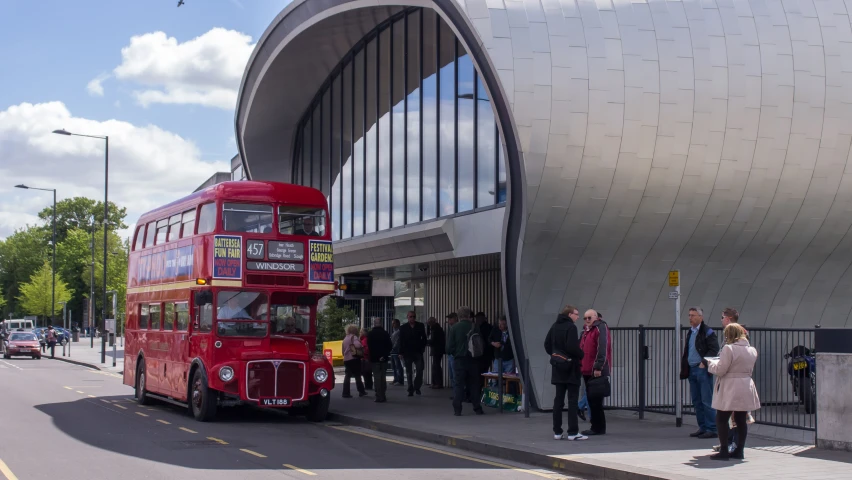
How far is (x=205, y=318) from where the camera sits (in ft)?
57.7

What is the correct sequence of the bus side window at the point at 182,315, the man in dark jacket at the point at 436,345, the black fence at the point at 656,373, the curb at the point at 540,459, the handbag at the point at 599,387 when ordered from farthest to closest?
the man in dark jacket at the point at 436,345 → the bus side window at the point at 182,315 → the black fence at the point at 656,373 → the handbag at the point at 599,387 → the curb at the point at 540,459

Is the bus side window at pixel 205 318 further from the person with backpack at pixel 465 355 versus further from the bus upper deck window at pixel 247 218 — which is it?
the person with backpack at pixel 465 355

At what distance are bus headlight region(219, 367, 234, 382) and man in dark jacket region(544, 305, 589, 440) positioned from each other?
6.08m

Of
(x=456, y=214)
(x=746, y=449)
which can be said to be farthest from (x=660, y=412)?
(x=456, y=214)

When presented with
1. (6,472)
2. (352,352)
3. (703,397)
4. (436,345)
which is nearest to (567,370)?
(703,397)

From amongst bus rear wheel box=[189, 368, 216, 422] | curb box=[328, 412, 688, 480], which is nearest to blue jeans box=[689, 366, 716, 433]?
curb box=[328, 412, 688, 480]

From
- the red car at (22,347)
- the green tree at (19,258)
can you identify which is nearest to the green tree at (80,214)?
the green tree at (19,258)

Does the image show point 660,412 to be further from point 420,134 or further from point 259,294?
point 420,134

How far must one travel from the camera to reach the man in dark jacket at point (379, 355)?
68.5 ft

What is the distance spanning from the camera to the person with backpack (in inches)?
695

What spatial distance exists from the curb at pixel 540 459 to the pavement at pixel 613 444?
11mm

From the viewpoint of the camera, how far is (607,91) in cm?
1758

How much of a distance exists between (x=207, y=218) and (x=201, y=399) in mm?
3328

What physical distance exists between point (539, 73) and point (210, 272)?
698 centimetres
